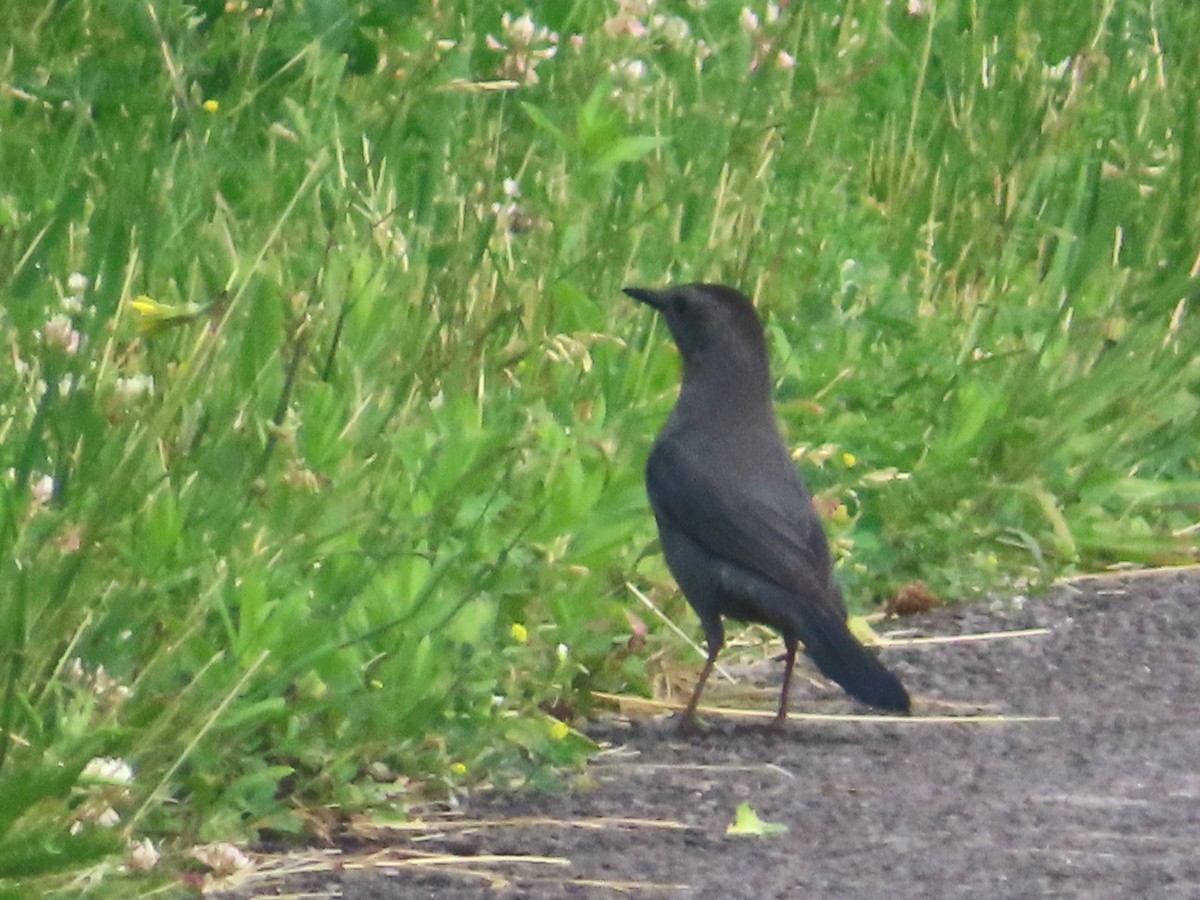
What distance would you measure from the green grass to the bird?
0.12m

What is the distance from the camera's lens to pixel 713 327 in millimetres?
5598

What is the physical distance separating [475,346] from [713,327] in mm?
751

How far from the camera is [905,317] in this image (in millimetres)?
6465

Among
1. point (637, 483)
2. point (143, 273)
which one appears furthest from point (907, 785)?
point (143, 273)

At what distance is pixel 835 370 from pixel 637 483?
1.07 metres

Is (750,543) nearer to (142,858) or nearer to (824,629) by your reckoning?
(824,629)

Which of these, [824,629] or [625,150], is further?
[625,150]

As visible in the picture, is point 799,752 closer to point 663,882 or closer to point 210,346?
point 663,882

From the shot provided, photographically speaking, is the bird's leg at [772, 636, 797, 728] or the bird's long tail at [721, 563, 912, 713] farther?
the bird's leg at [772, 636, 797, 728]

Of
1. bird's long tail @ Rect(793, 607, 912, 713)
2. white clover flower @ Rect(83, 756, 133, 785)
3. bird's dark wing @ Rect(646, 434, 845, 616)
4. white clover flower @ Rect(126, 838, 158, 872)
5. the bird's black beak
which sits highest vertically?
white clover flower @ Rect(83, 756, 133, 785)

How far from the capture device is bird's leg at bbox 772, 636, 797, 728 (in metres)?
4.86

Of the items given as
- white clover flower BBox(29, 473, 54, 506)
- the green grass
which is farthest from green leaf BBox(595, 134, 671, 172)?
white clover flower BBox(29, 473, 54, 506)

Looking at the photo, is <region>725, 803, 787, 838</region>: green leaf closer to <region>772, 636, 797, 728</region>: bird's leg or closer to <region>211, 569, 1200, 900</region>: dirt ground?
<region>211, 569, 1200, 900</region>: dirt ground

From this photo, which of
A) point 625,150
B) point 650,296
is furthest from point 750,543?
point 625,150
